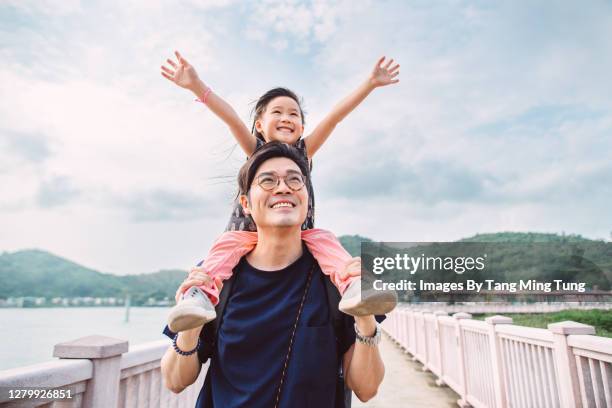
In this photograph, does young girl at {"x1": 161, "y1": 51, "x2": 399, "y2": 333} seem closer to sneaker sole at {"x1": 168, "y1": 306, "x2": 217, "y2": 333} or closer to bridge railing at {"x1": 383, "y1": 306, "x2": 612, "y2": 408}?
sneaker sole at {"x1": 168, "y1": 306, "x2": 217, "y2": 333}

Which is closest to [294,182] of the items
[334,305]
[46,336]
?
[334,305]

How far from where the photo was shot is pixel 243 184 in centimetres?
145

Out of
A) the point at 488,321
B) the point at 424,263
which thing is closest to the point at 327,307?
the point at 424,263

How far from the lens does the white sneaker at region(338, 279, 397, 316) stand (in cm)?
94

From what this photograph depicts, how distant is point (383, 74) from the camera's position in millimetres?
2119

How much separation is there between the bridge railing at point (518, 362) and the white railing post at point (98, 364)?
8.34 feet

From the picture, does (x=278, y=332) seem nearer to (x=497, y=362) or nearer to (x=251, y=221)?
(x=251, y=221)

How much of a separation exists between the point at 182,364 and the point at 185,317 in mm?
356

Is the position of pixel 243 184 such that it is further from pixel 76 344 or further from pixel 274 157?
pixel 76 344

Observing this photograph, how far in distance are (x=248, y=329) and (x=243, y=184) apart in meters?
0.55

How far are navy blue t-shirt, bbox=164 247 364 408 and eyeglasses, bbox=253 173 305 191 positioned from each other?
302 millimetres

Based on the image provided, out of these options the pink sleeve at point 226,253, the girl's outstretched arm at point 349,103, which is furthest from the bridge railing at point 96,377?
the girl's outstretched arm at point 349,103

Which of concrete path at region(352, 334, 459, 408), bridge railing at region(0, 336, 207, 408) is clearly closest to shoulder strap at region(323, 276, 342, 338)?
bridge railing at region(0, 336, 207, 408)

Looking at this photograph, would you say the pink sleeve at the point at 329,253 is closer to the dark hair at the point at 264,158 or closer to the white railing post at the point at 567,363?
the dark hair at the point at 264,158
